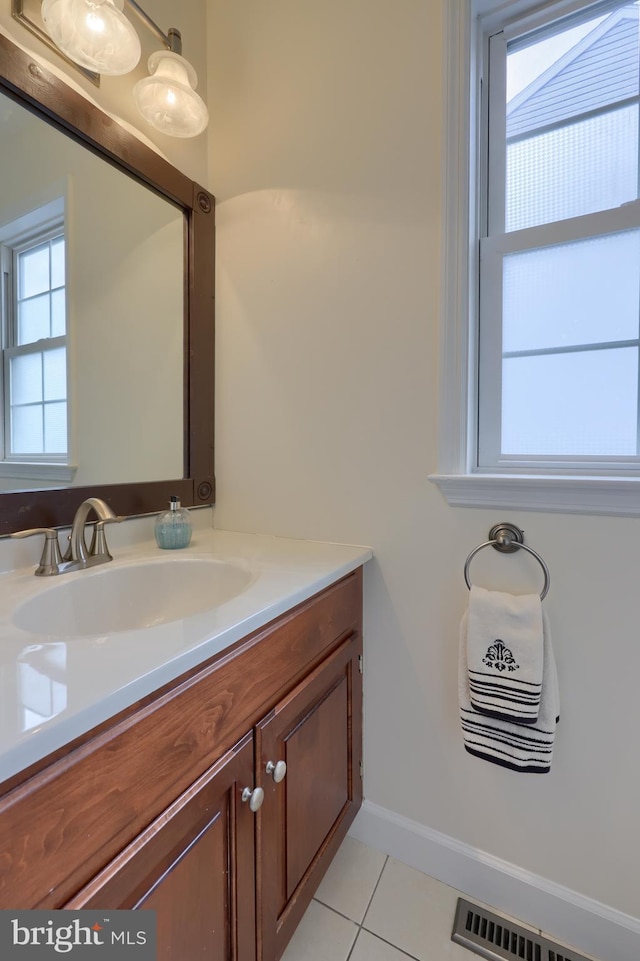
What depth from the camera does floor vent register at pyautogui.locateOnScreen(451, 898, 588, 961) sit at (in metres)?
0.90

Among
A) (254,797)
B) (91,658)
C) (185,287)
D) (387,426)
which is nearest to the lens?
(91,658)

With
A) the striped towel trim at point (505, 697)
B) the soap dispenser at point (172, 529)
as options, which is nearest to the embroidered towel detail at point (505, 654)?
the striped towel trim at point (505, 697)

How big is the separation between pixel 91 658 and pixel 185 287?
1109 mm

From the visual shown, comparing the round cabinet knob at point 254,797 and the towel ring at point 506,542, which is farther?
the towel ring at point 506,542

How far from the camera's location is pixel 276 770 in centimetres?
73

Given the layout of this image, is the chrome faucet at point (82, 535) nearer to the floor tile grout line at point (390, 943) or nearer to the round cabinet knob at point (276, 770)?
the round cabinet knob at point (276, 770)

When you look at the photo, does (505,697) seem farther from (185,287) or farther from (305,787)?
(185,287)

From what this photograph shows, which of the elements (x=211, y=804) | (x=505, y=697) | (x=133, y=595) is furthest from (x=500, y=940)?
(x=133, y=595)

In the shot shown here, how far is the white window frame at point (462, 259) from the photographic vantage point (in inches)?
37.7

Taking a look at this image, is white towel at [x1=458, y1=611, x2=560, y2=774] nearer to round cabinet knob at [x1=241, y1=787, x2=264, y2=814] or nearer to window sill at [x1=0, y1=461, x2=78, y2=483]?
round cabinet knob at [x1=241, y1=787, x2=264, y2=814]

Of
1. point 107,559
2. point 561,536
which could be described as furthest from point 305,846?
point 561,536

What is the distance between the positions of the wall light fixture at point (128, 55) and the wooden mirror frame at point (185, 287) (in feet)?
0.26

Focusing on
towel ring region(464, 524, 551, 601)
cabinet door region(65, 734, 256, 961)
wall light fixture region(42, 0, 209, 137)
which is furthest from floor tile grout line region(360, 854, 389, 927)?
wall light fixture region(42, 0, 209, 137)

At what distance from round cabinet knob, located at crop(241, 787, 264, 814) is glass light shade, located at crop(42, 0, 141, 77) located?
4.81ft
